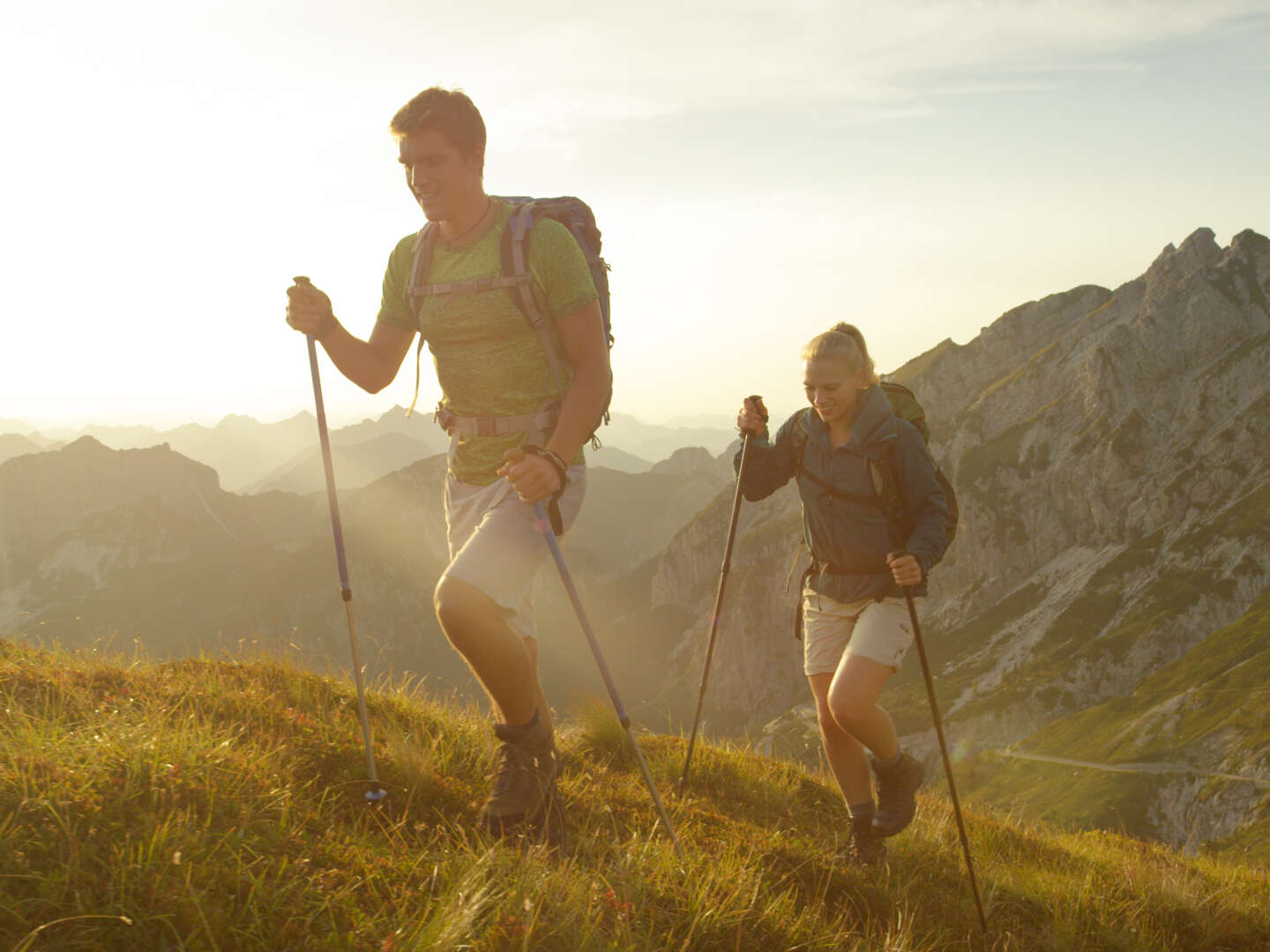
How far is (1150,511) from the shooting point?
142375 millimetres

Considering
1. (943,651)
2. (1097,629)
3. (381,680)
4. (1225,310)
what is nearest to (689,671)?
(943,651)

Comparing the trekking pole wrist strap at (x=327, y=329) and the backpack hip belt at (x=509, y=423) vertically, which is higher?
the trekking pole wrist strap at (x=327, y=329)

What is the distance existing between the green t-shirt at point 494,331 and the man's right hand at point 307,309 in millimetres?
628

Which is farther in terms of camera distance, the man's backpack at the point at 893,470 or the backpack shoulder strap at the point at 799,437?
the backpack shoulder strap at the point at 799,437

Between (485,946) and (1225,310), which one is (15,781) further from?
(1225,310)

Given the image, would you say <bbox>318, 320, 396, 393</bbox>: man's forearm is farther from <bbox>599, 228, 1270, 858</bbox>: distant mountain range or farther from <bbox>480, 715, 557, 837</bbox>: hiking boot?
<bbox>599, 228, 1270, 858</bbox>: distant mountain range

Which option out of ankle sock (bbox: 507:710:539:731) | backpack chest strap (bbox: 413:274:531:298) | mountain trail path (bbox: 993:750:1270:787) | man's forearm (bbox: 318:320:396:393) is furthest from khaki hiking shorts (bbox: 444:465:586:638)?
mountain trail path (bbox: 993:750:1270:787)

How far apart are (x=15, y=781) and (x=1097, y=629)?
14792 centimetres

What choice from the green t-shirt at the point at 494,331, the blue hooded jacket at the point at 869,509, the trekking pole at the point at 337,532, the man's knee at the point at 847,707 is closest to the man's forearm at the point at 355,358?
the trekking pole at the point at 337,532

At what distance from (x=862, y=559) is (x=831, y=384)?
1346 millimetres

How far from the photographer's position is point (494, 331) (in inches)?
211

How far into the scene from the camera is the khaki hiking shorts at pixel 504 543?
484 cm

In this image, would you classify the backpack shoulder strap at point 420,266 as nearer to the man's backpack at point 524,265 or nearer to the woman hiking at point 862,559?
the man's backpack at point 524,265

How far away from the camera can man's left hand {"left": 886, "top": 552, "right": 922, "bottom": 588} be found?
595cm
